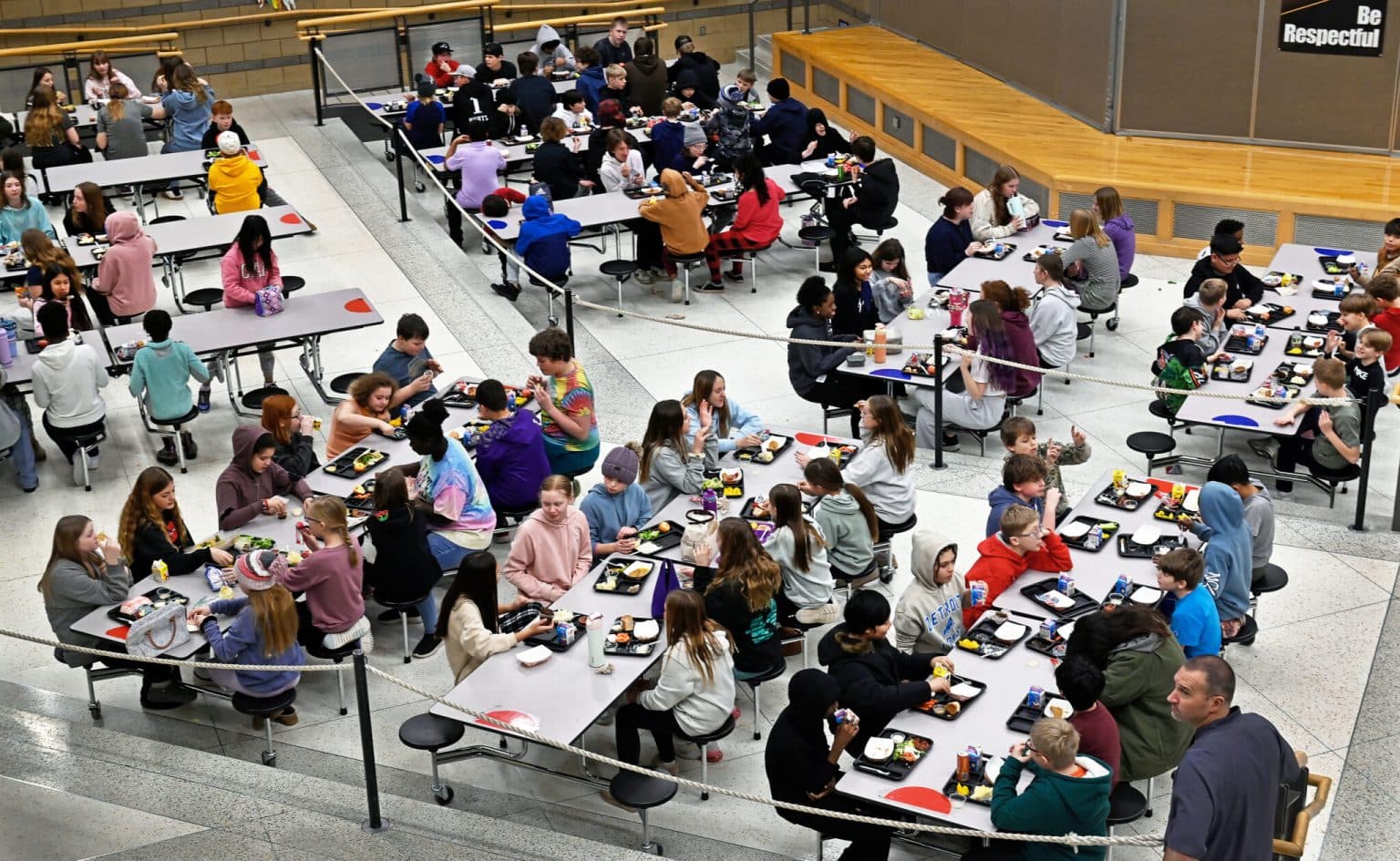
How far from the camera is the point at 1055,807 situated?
685 cm

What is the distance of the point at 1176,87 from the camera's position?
57.0 ft

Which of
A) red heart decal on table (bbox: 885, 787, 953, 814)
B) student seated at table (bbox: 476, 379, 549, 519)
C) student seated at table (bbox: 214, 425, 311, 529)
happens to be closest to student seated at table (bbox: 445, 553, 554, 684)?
student seated at table (bbox: 214, 425, 311, 529)

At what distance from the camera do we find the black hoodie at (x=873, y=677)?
787 cm

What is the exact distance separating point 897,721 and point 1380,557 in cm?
446

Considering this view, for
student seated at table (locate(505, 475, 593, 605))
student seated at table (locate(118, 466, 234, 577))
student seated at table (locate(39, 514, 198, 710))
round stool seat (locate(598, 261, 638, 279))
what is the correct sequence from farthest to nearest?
round stool seat (locate(598, 261, 638, 279)) < student seated at table (locate(118, 466, 234, 577)) < student seated at table (locate(505, 475, 593, 605)) < student seated at table (locate(39, 514, 198, 710))

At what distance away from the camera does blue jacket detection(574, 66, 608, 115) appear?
1873 cm

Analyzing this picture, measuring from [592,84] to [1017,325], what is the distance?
8559 mm

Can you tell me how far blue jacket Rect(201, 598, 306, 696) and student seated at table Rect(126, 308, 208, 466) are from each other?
11.5 feet

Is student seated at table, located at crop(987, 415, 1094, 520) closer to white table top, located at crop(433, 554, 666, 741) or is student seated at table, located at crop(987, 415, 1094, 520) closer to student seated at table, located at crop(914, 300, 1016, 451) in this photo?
student seated at table, located at crop(914, 300, 1016, 451)

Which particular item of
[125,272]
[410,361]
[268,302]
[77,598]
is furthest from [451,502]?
[125,272]

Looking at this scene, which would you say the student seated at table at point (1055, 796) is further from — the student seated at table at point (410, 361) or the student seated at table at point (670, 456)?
the student seated at table at point (410, 361)

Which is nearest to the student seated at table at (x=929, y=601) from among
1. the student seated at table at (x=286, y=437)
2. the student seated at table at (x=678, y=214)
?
the student seated at table at (x=286, y=437)

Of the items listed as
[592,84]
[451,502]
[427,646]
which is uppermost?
[592,84]

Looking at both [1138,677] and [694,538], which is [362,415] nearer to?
[694,538]
